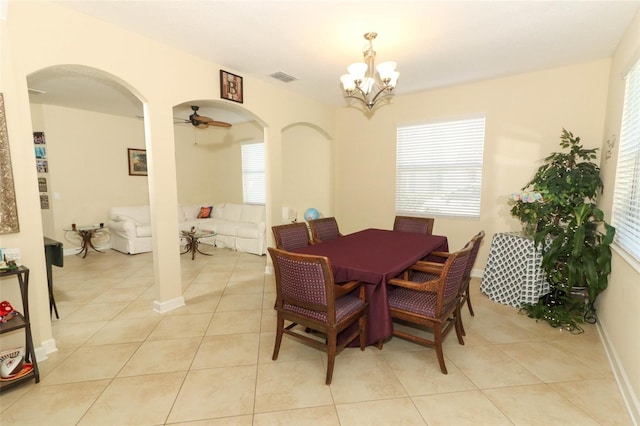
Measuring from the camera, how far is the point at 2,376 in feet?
6.14

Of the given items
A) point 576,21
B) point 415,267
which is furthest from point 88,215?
point 576,21

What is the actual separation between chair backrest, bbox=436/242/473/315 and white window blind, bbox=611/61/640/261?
107 cm

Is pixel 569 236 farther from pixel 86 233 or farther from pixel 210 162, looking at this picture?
pixel 210 162

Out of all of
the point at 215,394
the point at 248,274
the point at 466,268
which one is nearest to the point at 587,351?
the point at 466,268

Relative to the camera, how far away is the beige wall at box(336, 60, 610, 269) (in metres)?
3.37

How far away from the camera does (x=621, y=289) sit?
7.17ft

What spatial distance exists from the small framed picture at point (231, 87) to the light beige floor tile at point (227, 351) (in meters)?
2.50

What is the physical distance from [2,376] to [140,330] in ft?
2.98

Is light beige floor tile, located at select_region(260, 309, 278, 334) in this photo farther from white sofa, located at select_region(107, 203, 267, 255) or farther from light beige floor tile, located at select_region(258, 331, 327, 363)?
white sofa, located at select_region(107, 203, 267, 255)

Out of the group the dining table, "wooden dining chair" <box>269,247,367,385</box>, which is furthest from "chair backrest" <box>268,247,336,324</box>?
the dining table

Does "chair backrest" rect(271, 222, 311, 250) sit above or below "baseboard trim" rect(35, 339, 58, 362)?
above

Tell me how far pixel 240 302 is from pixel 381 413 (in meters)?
2.03

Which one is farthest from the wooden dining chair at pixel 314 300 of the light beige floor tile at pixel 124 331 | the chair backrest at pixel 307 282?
the light beige floor tile at pixel 124 331

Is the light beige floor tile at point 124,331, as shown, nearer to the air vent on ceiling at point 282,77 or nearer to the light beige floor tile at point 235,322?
the light beige floor tile at point 235,322
